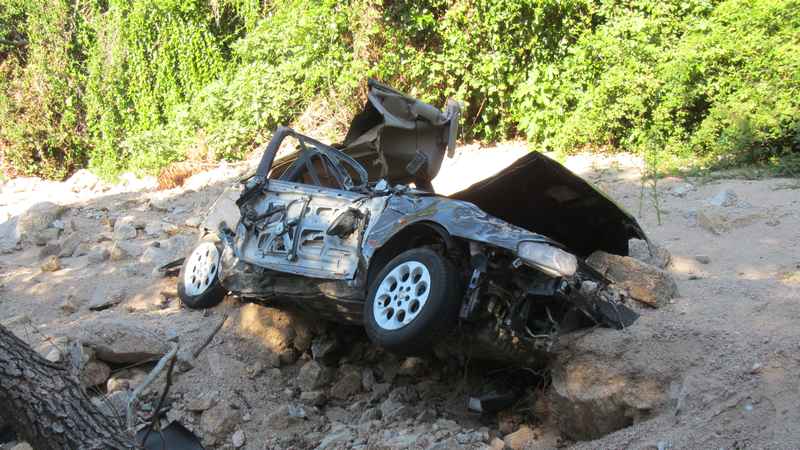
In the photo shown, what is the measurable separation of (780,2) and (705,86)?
4.58 feet

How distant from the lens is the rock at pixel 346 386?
6.80m

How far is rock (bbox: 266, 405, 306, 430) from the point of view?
6250mm

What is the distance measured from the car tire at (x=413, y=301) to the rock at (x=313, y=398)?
1380mm

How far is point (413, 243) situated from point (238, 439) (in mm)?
1999

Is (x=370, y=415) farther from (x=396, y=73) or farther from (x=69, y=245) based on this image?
(x=396, y=73)

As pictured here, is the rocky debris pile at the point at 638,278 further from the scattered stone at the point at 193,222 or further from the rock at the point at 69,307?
the scattered stone at the point at 193,222

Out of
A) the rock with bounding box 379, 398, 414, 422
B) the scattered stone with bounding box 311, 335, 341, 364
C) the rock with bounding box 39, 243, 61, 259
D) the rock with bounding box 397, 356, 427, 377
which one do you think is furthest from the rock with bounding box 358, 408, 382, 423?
the rock with bounding box 39, 243, 61, 259

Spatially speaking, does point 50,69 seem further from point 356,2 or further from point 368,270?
point 368,270

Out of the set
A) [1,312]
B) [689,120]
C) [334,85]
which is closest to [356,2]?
[334,85]

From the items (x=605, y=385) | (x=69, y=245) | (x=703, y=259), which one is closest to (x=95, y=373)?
(x=605, y=385)

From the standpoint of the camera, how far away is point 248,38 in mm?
16078

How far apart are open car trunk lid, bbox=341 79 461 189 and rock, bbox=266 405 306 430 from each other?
94.6 inches

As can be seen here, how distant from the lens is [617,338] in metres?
5.57

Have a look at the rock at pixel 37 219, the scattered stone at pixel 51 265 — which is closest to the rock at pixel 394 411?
the scattered stone at pixel 51 265
